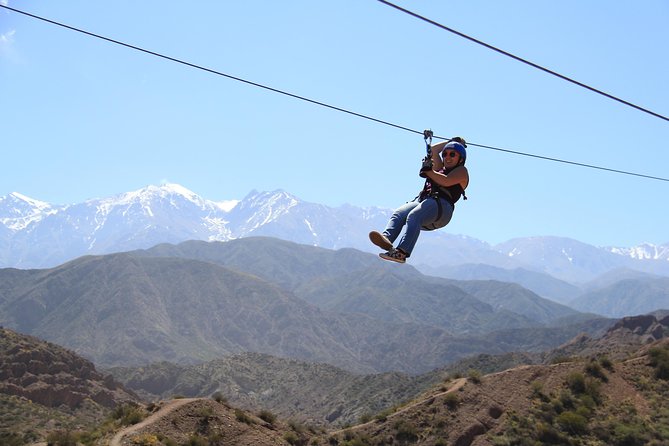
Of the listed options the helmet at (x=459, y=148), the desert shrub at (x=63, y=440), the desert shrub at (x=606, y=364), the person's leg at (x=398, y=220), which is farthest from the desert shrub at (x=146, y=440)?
the desert shrub at (x=606, y=364)

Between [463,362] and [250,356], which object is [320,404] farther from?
[250,356]

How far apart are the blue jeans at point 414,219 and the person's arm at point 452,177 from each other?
1.50 feet

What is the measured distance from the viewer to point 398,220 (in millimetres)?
15266

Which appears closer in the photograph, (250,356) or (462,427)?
(462,427)

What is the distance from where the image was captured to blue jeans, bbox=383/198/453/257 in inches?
579

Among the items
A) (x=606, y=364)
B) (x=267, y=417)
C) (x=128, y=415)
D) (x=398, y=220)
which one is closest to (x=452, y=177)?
(x=398, y=220)

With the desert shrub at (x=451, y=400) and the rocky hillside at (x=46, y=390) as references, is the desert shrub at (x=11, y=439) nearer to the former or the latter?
the rocky hillside at (x=46, y=390)

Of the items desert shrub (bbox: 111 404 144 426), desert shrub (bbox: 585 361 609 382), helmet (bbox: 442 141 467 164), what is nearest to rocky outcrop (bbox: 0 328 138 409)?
desert shrub (bbox: 111 404 144 426)

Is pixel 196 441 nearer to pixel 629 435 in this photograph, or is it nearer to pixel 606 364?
pixel 629 435

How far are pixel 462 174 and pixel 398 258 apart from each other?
→ 246cm

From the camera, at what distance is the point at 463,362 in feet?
408

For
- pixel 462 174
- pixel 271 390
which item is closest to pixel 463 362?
pixel 271 390

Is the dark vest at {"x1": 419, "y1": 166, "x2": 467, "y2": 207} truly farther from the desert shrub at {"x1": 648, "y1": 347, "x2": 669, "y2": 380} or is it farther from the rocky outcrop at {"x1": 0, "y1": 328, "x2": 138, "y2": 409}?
the rocky outcrop at {"x1": 0, "y1": 328, "x2": 138, "y2": 409}

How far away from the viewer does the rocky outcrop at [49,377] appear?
6912cm
